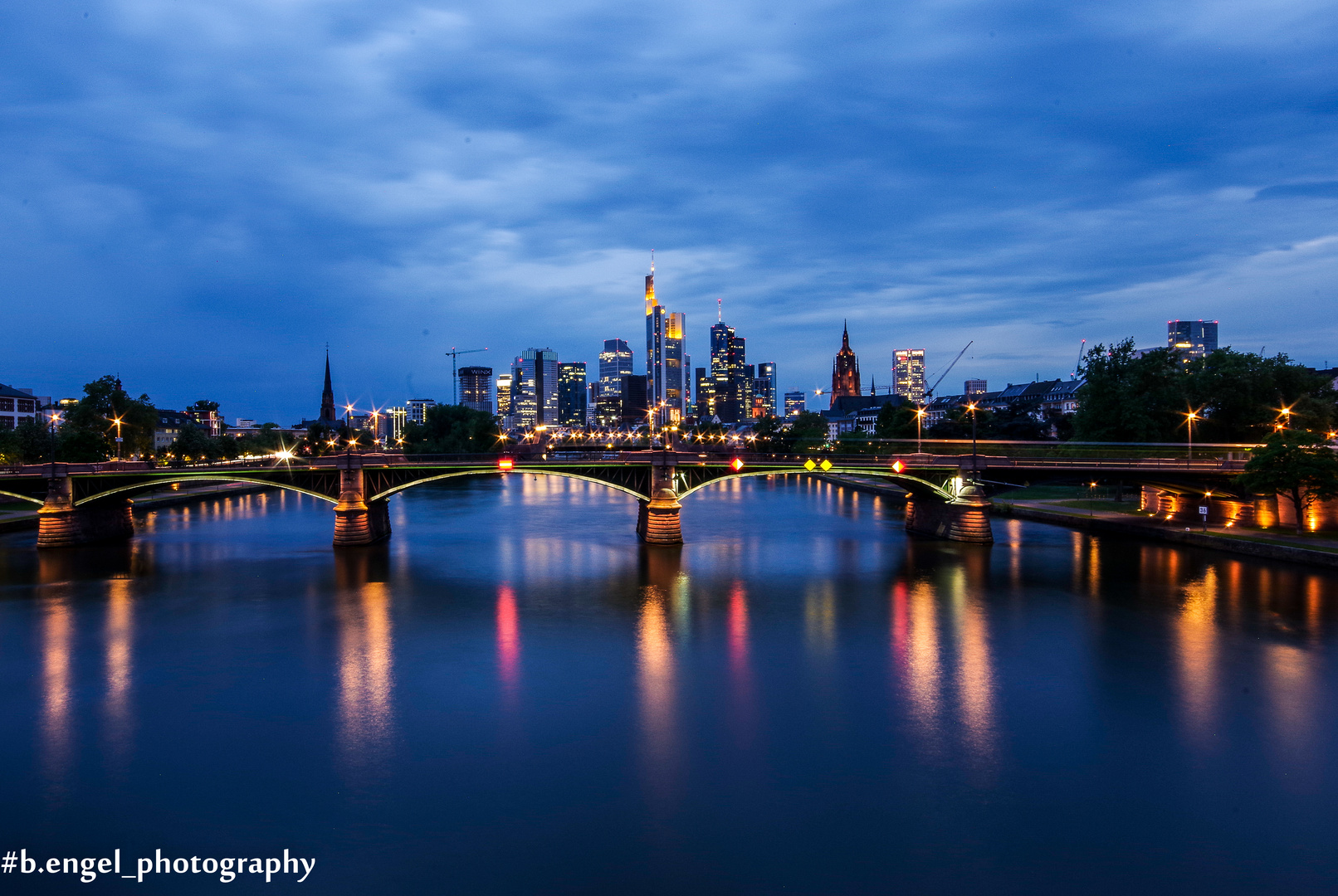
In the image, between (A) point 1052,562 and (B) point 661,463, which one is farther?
(B) point 661,463

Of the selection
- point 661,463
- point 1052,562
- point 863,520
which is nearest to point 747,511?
point 863,520

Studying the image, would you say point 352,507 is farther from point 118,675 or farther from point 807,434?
point 807,434

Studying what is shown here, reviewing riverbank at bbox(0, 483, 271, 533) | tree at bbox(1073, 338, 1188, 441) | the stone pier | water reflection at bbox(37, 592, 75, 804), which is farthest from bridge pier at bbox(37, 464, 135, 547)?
tree at bbox(1073, 338, 1188, 441)

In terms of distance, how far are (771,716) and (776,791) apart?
504cm

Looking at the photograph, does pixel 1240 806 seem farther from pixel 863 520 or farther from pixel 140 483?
pixel 140 483

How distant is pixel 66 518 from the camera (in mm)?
59438

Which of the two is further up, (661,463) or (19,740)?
(661,463)

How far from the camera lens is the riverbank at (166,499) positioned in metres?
68.0

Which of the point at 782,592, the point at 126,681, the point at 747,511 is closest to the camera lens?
the point at 126,681

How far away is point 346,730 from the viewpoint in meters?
23.3

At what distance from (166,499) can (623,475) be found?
72590 mm

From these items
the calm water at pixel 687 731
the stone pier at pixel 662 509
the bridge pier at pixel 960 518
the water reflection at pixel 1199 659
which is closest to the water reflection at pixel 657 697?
the calm water at pixel 687 731

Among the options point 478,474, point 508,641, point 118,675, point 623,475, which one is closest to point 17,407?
point 478,474

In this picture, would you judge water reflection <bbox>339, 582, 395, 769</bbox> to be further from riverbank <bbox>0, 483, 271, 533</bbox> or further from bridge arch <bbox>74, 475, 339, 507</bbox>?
riverbank <bbox>0, 483, 271, 533</bbox>
